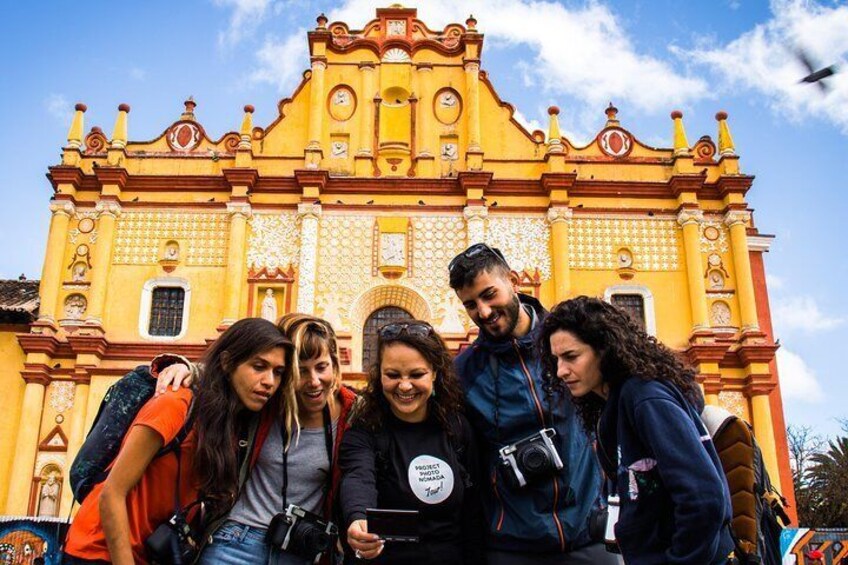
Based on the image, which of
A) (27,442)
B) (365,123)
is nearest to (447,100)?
(365,123)

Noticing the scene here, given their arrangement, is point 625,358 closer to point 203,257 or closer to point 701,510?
point 701,510

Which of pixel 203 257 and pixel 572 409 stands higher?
pixel 203 257

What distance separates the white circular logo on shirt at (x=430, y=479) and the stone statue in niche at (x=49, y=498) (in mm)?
13940

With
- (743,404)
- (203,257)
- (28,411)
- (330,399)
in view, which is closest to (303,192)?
(203,257)

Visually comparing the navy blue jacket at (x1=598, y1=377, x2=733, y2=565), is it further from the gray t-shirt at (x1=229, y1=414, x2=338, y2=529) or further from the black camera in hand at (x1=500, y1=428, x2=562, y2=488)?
the gray t-shirt at (x1=229, y1=414, x2=338, y2=529)

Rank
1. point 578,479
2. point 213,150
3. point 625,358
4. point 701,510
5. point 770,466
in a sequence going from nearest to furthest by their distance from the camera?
1. point 701,510
2. point 625,358
3. point 578,479
4. point 770,466
5. point 213,150

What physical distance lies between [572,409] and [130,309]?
14725 millimetres

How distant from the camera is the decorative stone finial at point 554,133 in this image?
17.8 meters

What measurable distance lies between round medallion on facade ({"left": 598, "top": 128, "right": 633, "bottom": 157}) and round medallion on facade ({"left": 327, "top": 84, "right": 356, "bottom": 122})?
6.14 m

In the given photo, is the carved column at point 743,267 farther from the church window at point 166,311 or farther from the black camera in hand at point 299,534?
the black camera in hand at point 299,534

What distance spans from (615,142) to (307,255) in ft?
26.3

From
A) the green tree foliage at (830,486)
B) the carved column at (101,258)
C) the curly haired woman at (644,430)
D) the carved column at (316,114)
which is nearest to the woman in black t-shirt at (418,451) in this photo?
the curly haired woman at (644,430)

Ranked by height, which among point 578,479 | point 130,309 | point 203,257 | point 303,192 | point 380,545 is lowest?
point 380,545

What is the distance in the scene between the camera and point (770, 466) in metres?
15.2
